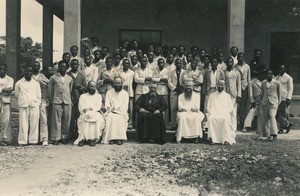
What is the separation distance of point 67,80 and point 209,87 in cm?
320

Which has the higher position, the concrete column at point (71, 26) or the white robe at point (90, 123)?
the concrete column at point (71, 26)

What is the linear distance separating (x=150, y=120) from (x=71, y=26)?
2906 mm

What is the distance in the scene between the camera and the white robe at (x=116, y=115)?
9883 millimetres

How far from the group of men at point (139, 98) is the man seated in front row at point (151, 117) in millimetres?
21

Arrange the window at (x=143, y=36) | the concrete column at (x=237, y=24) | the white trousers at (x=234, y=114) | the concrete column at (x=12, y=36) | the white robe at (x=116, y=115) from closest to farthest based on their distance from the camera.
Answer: the white robe at (x=116, y=115), the white trousers at (x=234, y=114), the concrete column at (x=237, y=24), the concrete column at (x=12, y=36), the window at (x=143, y=36)

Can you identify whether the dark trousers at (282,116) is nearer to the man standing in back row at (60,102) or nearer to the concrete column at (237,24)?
the concrete column at (237,24)

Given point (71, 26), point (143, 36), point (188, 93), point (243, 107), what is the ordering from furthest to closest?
point (143, 36), point (243, 107), point (71, 26), point (188, 93)

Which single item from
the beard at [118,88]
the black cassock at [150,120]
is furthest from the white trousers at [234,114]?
the beard at [118,88]

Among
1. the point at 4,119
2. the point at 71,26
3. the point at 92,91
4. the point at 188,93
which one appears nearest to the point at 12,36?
the point at 71,26

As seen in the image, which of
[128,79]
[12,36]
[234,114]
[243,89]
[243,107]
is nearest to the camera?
[128,79]

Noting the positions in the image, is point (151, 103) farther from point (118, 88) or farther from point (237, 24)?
point (237, 24)

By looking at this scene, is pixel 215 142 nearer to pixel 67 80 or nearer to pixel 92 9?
pixel 67 80

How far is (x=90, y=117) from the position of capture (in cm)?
986

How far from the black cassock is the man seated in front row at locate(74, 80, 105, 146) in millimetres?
828
